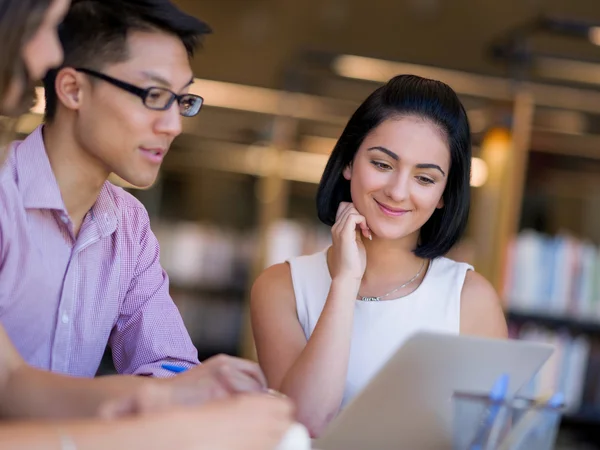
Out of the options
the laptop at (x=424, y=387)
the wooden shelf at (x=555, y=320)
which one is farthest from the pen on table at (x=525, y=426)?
the wooden shelf at (x=555, y=320)

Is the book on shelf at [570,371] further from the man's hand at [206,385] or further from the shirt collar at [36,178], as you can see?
the man's hand at [206,385]

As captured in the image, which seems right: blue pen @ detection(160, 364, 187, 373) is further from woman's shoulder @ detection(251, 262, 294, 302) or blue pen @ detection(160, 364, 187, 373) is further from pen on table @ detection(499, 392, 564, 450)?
pen on table @ detection(499, 392, 564, 450)

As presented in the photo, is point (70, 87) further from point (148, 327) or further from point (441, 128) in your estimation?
point (441, 128)

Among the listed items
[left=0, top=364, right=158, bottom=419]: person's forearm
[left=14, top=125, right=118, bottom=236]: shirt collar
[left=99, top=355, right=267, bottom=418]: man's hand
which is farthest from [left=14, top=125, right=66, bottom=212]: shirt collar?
[left=99, top=355, right=267, bottom=418]: man's hand

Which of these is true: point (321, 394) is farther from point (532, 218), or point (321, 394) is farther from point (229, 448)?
point (532, 218)

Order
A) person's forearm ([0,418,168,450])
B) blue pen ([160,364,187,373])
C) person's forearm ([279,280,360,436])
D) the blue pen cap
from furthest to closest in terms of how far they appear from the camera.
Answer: person's forearm ([279,280,360,436])
blue pen ([160,364,187,373])
the blue pen cap
person's forearm ([0,418,168,450])

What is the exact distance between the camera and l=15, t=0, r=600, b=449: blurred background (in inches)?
150

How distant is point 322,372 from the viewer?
172cm

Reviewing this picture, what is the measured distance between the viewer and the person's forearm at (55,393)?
53.6 inches

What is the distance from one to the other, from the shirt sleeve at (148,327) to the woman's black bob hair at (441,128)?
1.56 ft

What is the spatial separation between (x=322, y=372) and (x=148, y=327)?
332 millimetres

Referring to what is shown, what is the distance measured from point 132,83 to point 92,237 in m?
0.29

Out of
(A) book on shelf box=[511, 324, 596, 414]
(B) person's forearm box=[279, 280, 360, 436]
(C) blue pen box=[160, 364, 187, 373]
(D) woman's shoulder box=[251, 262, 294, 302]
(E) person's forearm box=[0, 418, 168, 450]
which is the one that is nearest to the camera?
(E) person's forearm box=[0, 418, 168, 450]

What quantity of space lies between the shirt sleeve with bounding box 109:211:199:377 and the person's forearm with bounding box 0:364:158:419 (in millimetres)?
317
